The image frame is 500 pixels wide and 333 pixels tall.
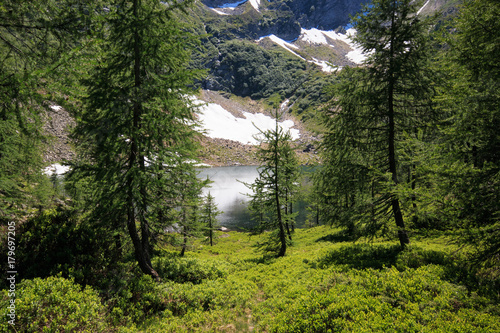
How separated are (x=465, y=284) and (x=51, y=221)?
14085mm

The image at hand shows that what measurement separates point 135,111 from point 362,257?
11.9 meters

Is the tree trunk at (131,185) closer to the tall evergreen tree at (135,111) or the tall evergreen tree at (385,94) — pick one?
the tall evergreen tree at (135,111)

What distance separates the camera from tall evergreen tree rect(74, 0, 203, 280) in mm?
7207

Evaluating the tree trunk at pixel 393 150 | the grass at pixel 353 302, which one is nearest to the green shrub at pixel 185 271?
the grass at pixel 353 302

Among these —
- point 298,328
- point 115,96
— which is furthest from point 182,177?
point 298,328

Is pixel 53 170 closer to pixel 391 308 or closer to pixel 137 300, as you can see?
pixel 137 300

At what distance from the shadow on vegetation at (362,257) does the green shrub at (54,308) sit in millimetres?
9176

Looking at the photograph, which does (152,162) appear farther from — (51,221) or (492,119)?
(492,119)

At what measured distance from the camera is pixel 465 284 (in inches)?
250

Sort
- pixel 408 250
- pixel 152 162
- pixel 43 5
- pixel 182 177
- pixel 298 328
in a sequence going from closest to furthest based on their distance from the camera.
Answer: pixel 298 328 < pixel 43 5 < pixel 152 162 < pixel 182 177 < pixel 408 250

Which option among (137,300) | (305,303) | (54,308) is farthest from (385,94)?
(54,308)

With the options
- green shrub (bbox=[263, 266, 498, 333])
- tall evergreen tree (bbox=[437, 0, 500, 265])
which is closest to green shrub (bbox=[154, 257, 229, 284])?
green shrub (bbox=[263, 266, 498, 333])

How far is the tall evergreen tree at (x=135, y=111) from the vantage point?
7207mm

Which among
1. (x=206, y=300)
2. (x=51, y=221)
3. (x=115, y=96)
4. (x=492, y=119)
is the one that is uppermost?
(x=115, y=96)
